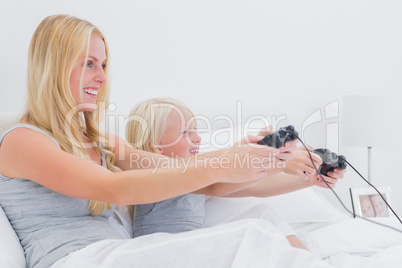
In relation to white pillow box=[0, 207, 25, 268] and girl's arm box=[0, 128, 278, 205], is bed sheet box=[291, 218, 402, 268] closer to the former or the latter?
girl's arm box=[0, 128, 278, 205]

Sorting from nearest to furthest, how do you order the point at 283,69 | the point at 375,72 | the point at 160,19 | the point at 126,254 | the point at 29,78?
the point at 126,254 → the point at 29,78 → the point at 160,19 → the point at 283,69 → the point at 375,72

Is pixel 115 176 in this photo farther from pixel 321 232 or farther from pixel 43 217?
pixel 321 232

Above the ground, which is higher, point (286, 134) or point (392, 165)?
point (286, 134)

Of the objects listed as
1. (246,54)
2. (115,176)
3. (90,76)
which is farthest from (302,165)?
(246,54)

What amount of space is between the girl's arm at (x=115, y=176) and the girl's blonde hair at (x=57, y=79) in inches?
4.9

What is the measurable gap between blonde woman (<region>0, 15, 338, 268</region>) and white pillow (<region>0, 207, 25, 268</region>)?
29 millimetres

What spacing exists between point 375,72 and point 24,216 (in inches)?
81.3

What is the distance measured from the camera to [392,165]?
265 cm

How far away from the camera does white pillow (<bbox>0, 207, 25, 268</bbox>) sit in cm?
106

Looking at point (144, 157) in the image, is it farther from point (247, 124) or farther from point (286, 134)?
point (247, 124)

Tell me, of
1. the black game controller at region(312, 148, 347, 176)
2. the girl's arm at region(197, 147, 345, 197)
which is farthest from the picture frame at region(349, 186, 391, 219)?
the black game controller at region(312, 148, 347, 176)

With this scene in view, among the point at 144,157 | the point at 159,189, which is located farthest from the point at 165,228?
the point at 159,189

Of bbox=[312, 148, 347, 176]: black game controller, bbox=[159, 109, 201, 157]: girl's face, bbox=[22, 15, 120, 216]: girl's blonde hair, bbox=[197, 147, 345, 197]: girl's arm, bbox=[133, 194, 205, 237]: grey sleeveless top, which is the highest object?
bbox=[22, 15, 120, 216]: girl's blonde hair

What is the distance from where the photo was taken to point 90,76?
1.39 metres
